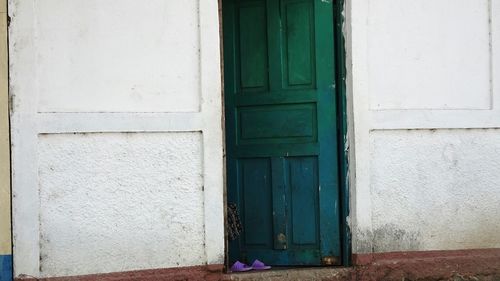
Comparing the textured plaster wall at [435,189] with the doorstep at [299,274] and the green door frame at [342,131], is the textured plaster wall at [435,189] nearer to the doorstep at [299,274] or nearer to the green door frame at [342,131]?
the green door frame at [342,131]

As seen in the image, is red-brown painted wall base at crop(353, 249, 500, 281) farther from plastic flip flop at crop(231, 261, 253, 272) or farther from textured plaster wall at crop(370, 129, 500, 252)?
plastic flip flop at crop(231, 261, 253, 272)

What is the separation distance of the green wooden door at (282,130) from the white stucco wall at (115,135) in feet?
2.32

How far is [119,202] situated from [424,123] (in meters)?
2.47

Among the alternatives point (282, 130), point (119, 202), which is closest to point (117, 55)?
point (119, 202)

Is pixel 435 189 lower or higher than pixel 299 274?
higher

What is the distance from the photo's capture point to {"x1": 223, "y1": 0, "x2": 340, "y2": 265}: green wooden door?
259 inches

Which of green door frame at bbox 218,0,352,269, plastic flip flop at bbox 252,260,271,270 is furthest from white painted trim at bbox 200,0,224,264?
green door frame at bbox 218,0,352,269

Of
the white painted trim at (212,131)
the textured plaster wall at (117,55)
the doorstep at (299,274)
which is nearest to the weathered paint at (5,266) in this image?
the textured plaster wall at (117,55)

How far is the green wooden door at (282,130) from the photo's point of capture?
6586mm

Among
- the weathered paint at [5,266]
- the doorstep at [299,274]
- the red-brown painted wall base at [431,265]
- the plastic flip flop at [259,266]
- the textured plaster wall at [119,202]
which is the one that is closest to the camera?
the weathered paint at [5,266]

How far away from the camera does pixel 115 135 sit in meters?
5.90

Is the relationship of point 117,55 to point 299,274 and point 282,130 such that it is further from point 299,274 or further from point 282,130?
point 299,274

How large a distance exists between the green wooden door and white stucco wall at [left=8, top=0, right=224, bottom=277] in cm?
71

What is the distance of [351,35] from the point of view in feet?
21.2
